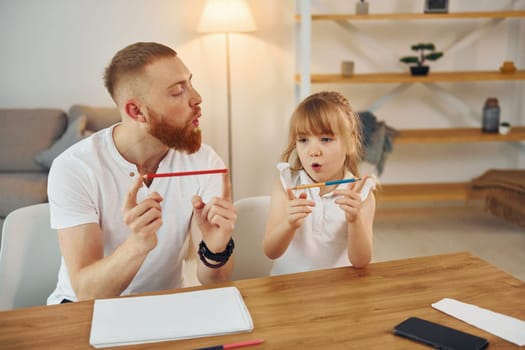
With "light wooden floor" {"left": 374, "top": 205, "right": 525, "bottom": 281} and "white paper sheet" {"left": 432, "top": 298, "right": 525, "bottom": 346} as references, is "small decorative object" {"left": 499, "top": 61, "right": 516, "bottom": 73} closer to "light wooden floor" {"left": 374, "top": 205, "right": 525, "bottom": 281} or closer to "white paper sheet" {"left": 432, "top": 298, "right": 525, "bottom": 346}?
"light wooden floor" {"left": 374, "top": 205, "right": 525, "bottom": 281}

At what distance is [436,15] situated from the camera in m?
3.79

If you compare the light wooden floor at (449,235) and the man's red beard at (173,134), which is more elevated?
the man's red beard at (173,134)

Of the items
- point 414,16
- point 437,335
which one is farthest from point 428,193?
point 437,335

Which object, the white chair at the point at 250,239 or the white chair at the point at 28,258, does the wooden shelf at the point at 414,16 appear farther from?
the white chair at the point at 28,258

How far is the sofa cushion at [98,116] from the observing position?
3.73 metres

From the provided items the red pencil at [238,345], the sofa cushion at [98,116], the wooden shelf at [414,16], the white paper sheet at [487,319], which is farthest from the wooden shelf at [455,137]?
the red pencil at [238,345]

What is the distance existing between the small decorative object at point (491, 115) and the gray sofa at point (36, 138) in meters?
2.26

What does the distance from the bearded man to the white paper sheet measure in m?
0.47

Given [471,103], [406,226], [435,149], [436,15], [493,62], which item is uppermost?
[436,15]

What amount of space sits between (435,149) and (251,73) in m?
1.35

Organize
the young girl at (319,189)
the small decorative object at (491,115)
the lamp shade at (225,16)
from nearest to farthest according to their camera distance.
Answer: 1. the young girl at (319,189)
2. the lamp shade at (225,16)
3. the small decorative object at (491,115)

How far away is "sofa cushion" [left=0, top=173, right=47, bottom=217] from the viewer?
3322mm

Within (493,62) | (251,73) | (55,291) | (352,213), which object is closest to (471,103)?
(493,62)

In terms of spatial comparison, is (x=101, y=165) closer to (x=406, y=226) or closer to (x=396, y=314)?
(x=396, y=314)
